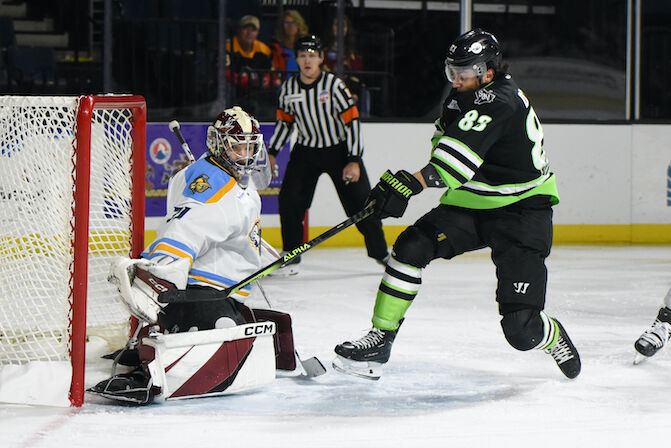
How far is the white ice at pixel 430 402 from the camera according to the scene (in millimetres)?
2529

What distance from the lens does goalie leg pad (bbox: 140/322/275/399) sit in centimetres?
275

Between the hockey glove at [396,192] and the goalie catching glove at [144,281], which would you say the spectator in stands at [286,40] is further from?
the goalie catching glove at [144,281]

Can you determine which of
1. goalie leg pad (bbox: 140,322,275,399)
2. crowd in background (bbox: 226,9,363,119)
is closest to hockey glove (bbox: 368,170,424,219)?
goalie leg pad (bbox: 140,322,275,399)

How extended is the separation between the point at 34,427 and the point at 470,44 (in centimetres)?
143

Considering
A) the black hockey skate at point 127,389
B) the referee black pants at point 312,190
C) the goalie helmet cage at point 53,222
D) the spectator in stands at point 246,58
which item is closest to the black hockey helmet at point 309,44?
the referee black pants at point 312,190

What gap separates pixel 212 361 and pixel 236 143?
0.56 metres

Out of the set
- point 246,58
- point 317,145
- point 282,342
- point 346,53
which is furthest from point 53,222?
point 346,53

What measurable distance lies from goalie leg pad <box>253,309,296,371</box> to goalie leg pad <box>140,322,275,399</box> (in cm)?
21

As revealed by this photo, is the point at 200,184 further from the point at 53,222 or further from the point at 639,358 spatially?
the point at 639,358

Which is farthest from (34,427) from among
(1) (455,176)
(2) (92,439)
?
(1) (455,176)

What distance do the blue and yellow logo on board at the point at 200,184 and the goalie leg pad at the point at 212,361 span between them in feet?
1.16

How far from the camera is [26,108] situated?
294 cm

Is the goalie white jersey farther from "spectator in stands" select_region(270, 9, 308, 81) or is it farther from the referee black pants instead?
"spectator in stands" select_region(270, 9, 308, 81)

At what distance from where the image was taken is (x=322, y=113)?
536 centimetres
